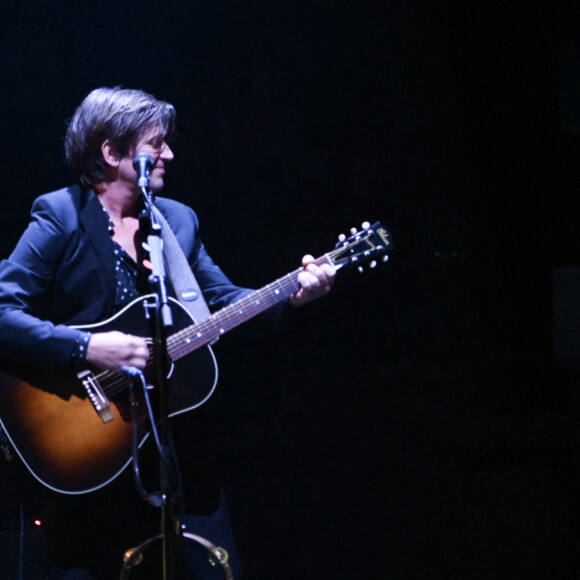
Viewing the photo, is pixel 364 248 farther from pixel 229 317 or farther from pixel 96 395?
pixel 96 395

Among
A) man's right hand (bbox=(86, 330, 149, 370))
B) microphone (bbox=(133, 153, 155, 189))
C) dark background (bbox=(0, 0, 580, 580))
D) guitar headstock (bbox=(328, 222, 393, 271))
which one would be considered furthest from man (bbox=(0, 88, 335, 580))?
dark background (bbox=(0, 0, 580, 580))

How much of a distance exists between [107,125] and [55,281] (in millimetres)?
553

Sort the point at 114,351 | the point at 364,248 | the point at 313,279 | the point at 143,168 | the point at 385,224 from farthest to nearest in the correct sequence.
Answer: the point at 385,224
the point at 364,248
the point at 313,279
the point at 114,351
the point at 143,168

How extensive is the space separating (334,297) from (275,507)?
0.96 m

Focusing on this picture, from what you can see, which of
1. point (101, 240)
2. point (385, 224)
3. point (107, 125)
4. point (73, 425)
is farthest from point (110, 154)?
point (385, 224)

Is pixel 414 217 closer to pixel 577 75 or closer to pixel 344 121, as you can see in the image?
pixel 344 121

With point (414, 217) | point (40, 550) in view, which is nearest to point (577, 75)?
point (414, 217)

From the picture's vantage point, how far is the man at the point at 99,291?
90.7 inches

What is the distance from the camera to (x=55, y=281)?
7.96 ft

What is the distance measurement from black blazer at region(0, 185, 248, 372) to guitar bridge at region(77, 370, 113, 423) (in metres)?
0.09

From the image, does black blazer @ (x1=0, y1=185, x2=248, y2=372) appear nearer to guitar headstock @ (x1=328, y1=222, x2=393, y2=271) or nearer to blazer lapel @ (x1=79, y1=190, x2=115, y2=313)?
blazer lapel @ (x1=79, y1=190, x2=115, y2=313)

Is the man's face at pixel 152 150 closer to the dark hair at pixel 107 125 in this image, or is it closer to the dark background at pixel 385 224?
the dark hair at pixel 107 125

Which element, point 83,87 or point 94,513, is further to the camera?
point 83,87

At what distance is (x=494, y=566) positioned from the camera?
128 inches
